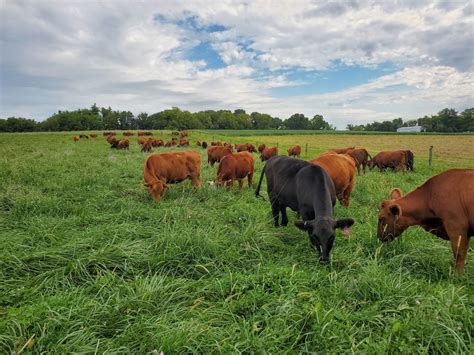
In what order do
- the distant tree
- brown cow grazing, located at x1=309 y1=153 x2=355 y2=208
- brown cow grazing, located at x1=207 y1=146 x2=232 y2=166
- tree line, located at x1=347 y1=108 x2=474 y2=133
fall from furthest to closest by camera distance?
the distant tree < tree line, located at x1=347 y1=108 x2=474 y2=133 < brown cow grazing, located at x1=207 y1=146 x2=232 y2=166 < brown cow grazing, located at x1=309 y1=153 x2=355 y2=208

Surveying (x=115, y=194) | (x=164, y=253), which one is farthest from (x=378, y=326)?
(x=115, y=194)

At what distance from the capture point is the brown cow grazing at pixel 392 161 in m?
17.6

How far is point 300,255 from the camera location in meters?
4.75

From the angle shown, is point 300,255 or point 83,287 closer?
point 83,287

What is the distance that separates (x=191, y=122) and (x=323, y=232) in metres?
98.6

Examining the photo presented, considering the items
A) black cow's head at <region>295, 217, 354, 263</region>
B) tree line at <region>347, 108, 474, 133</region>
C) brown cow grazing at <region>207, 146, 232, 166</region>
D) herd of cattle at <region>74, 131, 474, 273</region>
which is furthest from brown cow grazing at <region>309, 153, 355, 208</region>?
tree line at <region>347, 108, 474, 133</region>

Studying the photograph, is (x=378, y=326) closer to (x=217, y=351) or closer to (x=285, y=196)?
(x=217, y=351)

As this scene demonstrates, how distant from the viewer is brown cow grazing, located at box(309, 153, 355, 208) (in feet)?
25.3

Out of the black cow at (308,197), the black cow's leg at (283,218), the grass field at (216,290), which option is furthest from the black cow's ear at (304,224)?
the black cow's leg at (283,218)

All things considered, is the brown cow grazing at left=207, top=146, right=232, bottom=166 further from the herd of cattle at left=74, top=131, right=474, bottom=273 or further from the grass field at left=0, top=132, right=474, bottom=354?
the grass field at left=0, top=132, right=474, bottom=354

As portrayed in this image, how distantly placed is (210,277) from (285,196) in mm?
2650

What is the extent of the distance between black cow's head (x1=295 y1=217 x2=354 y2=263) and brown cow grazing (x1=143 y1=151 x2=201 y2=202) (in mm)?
4654

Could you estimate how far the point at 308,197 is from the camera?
17.1ft

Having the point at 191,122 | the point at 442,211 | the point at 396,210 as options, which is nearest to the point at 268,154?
the point at 396,210
